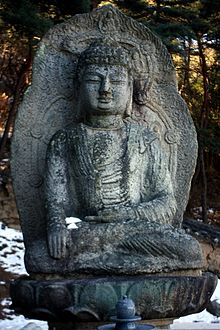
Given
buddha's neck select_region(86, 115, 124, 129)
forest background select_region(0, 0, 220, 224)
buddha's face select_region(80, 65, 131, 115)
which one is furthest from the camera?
forest background select_region(0, 0, 220, 224)

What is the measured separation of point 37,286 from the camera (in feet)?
12.4

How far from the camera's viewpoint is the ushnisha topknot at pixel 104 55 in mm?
4543

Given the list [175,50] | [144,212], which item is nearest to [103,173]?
[144,212]

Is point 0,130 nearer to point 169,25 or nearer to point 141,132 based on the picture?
point 169,25

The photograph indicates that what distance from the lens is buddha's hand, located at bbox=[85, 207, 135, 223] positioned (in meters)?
4.14

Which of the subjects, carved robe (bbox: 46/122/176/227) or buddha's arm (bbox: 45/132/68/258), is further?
carved robe (bbox: 46/122/176/227)

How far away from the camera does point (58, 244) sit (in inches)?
155

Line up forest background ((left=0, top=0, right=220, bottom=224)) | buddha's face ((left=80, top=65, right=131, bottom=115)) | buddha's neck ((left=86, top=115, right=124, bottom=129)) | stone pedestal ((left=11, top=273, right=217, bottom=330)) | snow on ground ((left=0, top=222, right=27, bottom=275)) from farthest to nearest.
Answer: snow on ground ((left=0, top=222, right=27, bottom=275))
forest background ((left=0, top=0, right=220, bottom=224))
buddha's neck ((left=86, top=115, right=124, bottom=129))
buddha's face ((left=80, top=65, right=131, bottom=115))
stone pedestal ((left=11, top=273, right=217, bottom=330))

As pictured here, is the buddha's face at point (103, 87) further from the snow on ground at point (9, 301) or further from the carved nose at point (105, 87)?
the snow on ground at point (9, 301)

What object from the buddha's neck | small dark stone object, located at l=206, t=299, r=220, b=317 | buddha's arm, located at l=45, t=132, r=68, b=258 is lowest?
small dark stone object, located at l=206, t=299, r=220, b=317

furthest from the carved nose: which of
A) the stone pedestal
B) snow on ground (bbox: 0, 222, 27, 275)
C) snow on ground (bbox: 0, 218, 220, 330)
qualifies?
snow on ground (bbox: 0, 222, 27, 275)

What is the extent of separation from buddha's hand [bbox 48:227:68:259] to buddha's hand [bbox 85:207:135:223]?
260 millimetres

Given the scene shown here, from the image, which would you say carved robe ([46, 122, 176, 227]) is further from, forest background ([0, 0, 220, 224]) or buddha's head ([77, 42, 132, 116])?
forest background ([0, 0, 220, 224])

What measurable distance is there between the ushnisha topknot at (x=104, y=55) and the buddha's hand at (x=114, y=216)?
1.10m
